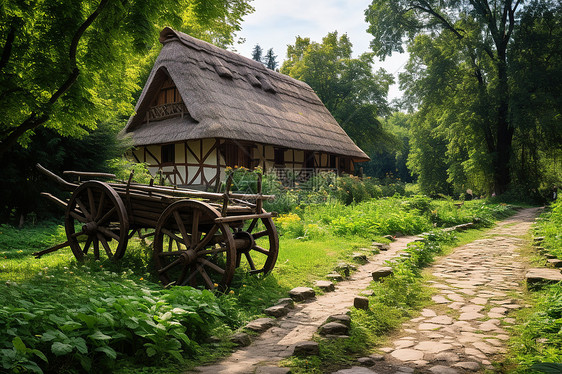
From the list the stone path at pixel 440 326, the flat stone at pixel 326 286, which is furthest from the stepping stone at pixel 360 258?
the flat stone at pixel 326 286

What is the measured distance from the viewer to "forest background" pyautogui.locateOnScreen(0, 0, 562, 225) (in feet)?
17.4

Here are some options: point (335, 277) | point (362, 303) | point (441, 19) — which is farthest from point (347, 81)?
point (362, 303)

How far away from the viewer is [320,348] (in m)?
3.44

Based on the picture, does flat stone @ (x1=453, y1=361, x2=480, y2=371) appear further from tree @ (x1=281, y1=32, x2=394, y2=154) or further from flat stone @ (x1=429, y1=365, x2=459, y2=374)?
tree @ (x1=281, y1=32, x2=394, y2=154)

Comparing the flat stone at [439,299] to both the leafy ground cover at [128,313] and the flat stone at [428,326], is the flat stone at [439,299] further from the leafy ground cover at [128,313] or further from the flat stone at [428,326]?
the flat stone at [428,326]

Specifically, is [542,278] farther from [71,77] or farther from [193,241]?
[71,77]

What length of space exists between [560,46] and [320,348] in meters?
22.1

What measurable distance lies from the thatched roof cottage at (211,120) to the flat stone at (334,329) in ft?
34.1

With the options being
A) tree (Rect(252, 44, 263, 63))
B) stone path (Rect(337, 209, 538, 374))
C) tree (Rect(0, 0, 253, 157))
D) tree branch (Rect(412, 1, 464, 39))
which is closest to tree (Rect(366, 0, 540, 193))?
tree branch (Rect(412, 1, 464, 39))

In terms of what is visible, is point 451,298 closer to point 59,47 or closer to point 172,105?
point 59,47

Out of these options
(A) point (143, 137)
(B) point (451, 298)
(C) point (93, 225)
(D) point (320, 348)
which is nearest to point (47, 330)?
(D) point (320, 348)

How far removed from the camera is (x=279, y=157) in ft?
60.8

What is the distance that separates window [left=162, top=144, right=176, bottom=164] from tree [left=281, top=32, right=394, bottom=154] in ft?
52.4

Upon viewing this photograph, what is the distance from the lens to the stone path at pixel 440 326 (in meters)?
3.18
